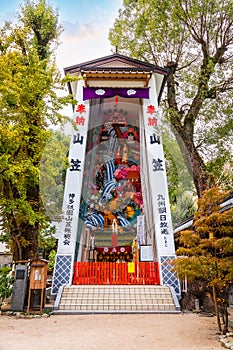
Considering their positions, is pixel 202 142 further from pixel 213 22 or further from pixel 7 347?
pixel 7 347

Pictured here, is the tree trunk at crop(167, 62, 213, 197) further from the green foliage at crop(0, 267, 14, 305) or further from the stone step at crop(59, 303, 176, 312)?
the green foliage at crop(0, 267, 14, 305)

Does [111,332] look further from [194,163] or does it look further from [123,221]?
[123,221]

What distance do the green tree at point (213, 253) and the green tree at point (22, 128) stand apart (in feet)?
10.9

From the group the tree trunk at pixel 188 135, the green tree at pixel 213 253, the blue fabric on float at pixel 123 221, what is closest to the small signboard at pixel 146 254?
the tree trunk at pixel 188 135

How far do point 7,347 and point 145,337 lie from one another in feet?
6.34

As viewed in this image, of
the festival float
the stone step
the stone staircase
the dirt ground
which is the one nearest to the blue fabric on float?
the festival float

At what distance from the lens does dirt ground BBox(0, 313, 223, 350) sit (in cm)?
381

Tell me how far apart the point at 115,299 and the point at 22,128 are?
4.43 m

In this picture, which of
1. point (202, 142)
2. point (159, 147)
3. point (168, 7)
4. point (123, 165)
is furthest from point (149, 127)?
point (168, 7)

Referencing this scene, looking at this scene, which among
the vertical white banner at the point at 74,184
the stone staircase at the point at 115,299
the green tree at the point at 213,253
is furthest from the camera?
the vertical white banner at the point at 74,184

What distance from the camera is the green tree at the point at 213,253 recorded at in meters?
4.34

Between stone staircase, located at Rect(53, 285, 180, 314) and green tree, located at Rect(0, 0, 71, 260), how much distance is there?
1.45 m

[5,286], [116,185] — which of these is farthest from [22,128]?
[116,185]

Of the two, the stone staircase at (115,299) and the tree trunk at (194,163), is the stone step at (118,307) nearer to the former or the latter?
the stone staircase at (115,299)
